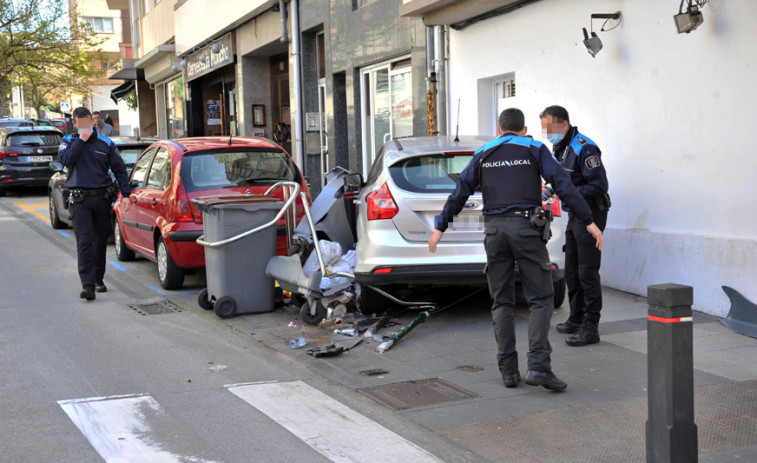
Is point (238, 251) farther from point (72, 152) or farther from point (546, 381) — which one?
point (546, 381)

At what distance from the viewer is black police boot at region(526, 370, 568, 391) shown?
18.1 ft

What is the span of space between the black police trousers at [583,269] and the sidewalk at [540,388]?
11.7 inches

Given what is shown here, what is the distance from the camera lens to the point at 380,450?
4566 mm

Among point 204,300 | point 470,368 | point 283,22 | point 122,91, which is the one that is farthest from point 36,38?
point 470,368

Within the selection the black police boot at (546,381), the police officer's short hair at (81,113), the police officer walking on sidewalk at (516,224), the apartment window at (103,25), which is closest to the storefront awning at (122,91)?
the police officer's short hair at (81,113)

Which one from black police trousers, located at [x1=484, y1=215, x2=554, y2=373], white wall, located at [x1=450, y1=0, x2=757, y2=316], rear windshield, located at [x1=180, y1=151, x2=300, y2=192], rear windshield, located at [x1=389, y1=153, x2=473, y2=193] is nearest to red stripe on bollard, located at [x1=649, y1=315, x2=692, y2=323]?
black police trousers, located at [x1=484, y1=215, x2=554, y2=373]

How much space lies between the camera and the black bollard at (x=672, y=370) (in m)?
3.81

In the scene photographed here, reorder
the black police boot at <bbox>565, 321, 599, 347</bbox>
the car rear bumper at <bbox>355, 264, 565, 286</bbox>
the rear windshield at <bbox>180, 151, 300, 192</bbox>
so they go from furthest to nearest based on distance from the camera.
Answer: the rear windshield at <bbox>180, 151, 300, 192</bbox> < the car rear bumper at <bbox>355, 264, 565, 286</bbox> < the black police boot at <bbox>565, 321, 599, 347</bbox>

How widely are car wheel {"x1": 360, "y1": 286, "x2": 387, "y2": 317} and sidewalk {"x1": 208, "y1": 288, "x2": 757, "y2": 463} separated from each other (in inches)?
→ 10.3

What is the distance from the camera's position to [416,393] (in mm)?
5637

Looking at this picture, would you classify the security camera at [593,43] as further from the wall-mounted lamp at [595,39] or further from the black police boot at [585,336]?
the black police boot at [585,336]

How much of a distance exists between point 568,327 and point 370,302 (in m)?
1.84

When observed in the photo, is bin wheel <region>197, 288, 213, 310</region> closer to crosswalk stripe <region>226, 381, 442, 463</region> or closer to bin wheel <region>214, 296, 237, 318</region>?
bin wheel <region>214, 296, 237, 318</region>

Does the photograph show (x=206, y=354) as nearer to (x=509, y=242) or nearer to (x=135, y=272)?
(x=509, y=242)
